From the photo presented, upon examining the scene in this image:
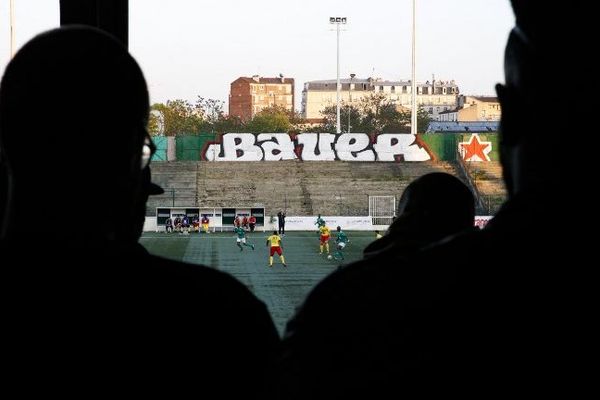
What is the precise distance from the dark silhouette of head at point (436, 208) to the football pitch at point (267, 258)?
9.11m

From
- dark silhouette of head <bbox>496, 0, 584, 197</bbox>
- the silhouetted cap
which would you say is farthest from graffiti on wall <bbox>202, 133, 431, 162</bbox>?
dark silhouette of head <bbox>496, 0, 584, 197</bbox>

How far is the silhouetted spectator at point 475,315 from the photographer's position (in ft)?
2.17

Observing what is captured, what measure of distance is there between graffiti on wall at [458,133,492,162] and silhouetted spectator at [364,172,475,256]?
3111 centimetres

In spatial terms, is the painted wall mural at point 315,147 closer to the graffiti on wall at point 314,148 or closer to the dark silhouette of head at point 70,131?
the graffiti on wall at point 314,148

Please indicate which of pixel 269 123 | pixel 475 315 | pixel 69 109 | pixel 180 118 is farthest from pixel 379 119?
pixel 475 315

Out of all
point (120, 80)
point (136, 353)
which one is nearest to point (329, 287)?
point (136, 353)

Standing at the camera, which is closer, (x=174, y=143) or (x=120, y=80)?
(x=120, y=80)

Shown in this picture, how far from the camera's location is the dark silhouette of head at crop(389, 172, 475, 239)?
1.81 meters

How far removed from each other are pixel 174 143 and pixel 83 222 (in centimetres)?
3476

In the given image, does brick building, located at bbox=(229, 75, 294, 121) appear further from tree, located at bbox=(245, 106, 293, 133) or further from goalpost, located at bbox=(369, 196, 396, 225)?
goalpost, located at bbox=(369, 196, 396, 225)

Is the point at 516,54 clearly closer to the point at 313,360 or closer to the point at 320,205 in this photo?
the point at 313,360

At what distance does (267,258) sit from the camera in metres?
21.0

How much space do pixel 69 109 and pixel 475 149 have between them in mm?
33078

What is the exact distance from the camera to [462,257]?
2.28ft
